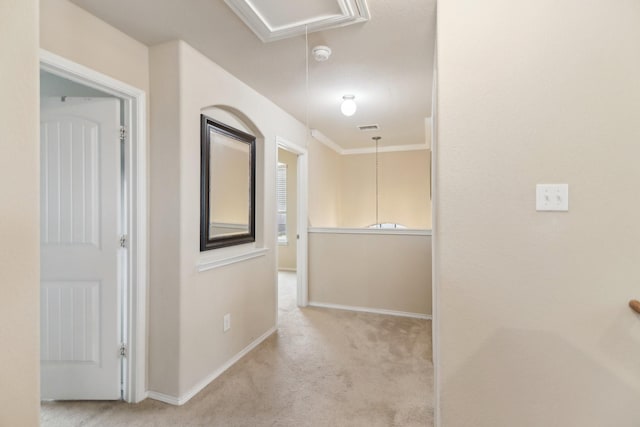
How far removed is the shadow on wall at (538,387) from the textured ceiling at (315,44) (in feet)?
5.96

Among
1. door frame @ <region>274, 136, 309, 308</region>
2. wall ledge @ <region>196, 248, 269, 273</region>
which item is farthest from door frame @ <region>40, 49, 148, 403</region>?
door frame @ <region>274, 136, 309, 308</region>

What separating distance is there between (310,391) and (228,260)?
116 centimetres

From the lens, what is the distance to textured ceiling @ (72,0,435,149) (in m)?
1.77

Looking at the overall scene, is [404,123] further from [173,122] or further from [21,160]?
[21,160]

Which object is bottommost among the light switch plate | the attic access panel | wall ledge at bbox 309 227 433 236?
wall ledge at bbox 309 227 433 236

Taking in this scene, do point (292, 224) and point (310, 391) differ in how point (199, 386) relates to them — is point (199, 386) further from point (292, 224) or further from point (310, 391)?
point (292, 224)

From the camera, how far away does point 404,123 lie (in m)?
4.22

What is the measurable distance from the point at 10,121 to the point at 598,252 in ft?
7.22

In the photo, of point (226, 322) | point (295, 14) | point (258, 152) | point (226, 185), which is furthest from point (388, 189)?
point (295, 14)

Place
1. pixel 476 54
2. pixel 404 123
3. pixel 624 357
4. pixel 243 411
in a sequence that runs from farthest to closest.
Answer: pixel 404 123 → pixel 243 411 → pixel 476 54 → pixel 624 357

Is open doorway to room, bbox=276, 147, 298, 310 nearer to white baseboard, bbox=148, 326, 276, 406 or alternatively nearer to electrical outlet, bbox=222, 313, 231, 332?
white baseboard, bbox=148, 326, 276, 406

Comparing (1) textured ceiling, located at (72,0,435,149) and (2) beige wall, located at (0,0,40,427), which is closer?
(2) beige wall, located at (0,0,40,427)

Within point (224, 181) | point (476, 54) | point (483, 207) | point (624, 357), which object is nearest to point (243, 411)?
point (224, 181)

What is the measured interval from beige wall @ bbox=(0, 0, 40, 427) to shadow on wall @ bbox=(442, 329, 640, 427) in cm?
164
